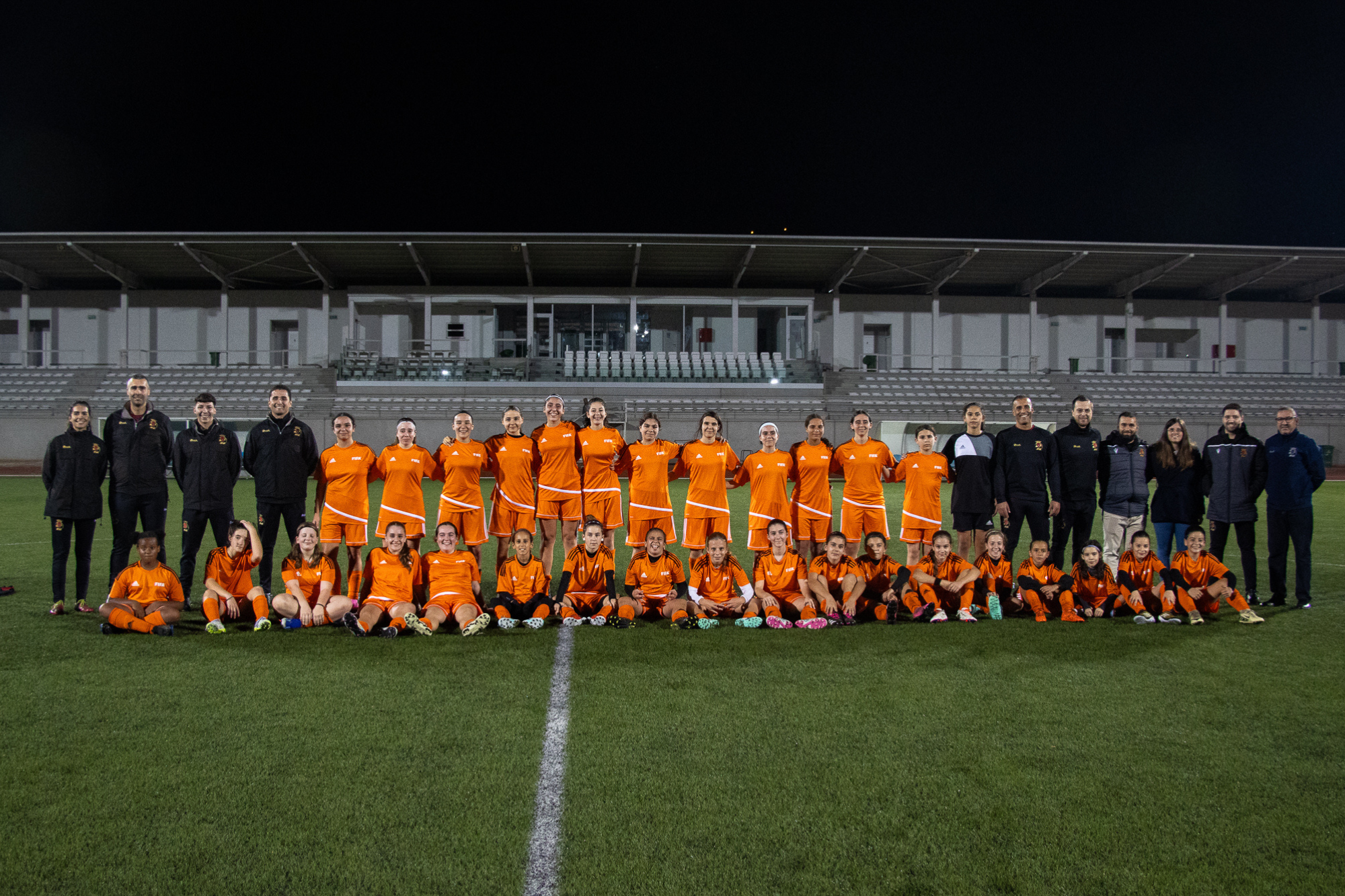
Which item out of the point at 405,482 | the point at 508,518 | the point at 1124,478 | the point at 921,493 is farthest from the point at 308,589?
the point at 1124,478

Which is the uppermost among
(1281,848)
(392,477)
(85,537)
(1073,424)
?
(1073,424)

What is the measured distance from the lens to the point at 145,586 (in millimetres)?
6035

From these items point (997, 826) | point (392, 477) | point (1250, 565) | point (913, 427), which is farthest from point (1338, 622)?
point (913, 427)

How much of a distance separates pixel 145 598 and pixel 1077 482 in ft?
26.5

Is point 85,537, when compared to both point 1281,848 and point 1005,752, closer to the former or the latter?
point 1005,752

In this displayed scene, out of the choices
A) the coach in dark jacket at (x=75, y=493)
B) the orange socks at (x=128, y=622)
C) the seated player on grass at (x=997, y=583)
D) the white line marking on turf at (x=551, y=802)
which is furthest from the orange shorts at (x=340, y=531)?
the seated player on grass at (x=997, y=583)

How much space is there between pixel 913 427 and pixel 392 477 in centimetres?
2225

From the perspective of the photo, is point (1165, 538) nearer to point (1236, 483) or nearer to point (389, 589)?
point (1236, 483)

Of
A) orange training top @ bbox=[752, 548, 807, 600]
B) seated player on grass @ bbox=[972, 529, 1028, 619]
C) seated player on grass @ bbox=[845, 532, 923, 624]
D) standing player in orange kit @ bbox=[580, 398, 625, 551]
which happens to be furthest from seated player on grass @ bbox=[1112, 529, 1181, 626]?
standing player in orange kit @ bbox=[580, 398, 625, 551]

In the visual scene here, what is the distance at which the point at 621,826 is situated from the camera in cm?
296

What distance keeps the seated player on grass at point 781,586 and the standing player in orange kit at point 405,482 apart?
3.17 m

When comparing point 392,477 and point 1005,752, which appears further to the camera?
point 392,477

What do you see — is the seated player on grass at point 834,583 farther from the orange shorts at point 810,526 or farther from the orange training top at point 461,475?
the orange training top at point 461,475

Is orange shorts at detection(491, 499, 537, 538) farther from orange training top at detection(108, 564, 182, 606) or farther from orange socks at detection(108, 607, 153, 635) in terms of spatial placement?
orange socks at detection(108, 607, 153, 635)
